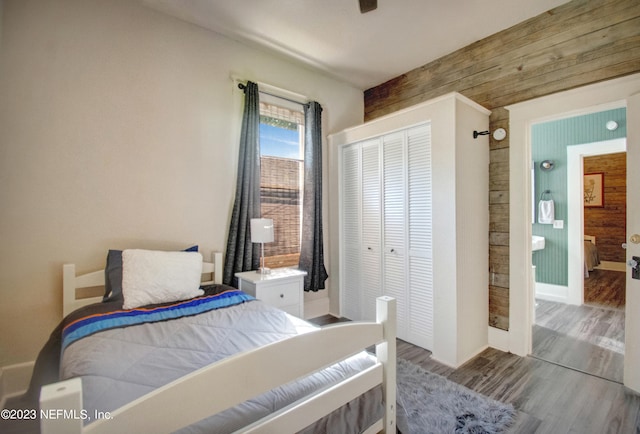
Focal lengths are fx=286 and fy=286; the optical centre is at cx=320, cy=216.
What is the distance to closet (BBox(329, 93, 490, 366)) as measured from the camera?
7.88 ft

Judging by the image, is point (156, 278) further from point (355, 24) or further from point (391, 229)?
point (355, 24)

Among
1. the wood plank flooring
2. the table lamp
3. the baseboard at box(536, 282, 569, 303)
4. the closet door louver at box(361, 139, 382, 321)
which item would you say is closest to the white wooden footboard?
the table lamp

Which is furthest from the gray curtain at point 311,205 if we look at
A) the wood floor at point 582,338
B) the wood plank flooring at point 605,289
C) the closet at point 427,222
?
the wood plank flooring at point 605,289

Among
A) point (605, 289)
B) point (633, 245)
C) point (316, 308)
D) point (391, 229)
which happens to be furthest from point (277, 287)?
point (605, 289)

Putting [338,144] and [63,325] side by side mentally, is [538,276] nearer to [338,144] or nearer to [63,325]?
[338,144]

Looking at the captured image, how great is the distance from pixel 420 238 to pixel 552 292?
288 cm

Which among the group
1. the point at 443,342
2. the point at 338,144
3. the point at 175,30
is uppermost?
the point at 175,30

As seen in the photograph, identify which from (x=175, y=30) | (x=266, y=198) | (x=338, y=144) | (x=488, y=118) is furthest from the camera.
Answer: (x=338, y=144)

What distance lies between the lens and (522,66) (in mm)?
2570

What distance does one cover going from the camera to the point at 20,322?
1994mm

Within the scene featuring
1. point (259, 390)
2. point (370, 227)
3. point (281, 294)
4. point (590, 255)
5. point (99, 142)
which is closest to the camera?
point (259, 390)

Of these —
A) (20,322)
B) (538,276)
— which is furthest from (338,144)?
(538,276)

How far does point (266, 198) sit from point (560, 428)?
112 inches

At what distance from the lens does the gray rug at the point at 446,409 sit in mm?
1688
